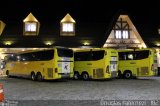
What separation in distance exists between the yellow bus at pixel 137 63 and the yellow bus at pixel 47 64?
5.47 m

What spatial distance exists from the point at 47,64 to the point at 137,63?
8266 mm

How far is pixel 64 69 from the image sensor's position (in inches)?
824

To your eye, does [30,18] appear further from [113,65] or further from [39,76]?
[113,65]

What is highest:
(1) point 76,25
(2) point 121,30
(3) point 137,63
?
(1) point 76,25

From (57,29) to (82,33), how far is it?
9.92 ft

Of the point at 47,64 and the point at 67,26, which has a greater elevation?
the point at 67,26

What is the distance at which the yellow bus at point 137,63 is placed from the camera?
23156 millimetres

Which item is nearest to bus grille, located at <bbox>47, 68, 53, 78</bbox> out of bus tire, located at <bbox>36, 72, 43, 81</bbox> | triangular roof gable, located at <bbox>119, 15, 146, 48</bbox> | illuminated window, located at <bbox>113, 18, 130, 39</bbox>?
bus tire, located at <bbox>36, 72, 43, 81</bbox>

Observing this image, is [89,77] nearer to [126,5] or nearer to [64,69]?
[64,69]

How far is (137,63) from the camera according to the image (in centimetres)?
2381

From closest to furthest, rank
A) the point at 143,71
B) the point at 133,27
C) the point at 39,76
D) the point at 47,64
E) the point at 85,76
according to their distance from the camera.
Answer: the point at 47,64, the point at 39,76, the point at 85,76, the point at 143,71, the point at 133,27

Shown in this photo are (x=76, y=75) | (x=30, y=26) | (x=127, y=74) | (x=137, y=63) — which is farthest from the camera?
(x=30, y=26)

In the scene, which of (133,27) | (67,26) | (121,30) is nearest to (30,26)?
(67,26)

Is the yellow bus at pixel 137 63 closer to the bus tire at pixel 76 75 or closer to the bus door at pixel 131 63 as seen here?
the bus door at pixel 131 63
